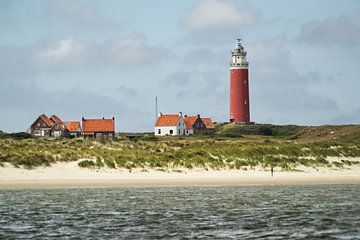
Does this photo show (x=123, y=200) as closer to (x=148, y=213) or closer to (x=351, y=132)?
(x=148, y=213)

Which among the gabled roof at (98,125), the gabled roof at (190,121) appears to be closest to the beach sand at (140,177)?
the gabled roof at (98,125)

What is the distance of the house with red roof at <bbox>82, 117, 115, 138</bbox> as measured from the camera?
81250 mm

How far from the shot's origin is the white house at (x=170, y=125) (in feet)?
280

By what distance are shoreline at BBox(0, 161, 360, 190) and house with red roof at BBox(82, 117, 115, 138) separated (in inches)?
1820

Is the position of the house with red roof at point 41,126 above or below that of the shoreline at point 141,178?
above

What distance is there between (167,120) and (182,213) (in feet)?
214

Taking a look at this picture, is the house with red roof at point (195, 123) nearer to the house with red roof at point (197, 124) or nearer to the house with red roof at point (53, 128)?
the house with red roof at point (197, 124)

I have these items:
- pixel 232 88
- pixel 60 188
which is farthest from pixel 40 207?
pixel 232 88

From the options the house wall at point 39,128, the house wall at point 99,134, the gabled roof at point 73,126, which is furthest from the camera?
the house wall at point 39,128

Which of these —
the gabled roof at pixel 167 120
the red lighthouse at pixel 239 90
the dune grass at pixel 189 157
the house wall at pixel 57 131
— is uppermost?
the red lighthouse at pixel 239 90

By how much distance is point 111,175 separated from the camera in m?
33.8

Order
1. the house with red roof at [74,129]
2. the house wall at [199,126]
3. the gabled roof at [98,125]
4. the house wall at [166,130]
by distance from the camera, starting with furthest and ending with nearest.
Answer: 1. the house wall at [199,126]
2. the house wall at [166,130]
3. the house with red roof at [74,129]
4. the gabled roof at [98,125]

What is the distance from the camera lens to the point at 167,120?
284 feet

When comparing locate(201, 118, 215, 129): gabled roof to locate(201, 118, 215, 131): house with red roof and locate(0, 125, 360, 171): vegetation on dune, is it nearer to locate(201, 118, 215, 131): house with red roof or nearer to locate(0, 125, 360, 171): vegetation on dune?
locate(201, 118, 215, 131): house with red roof
